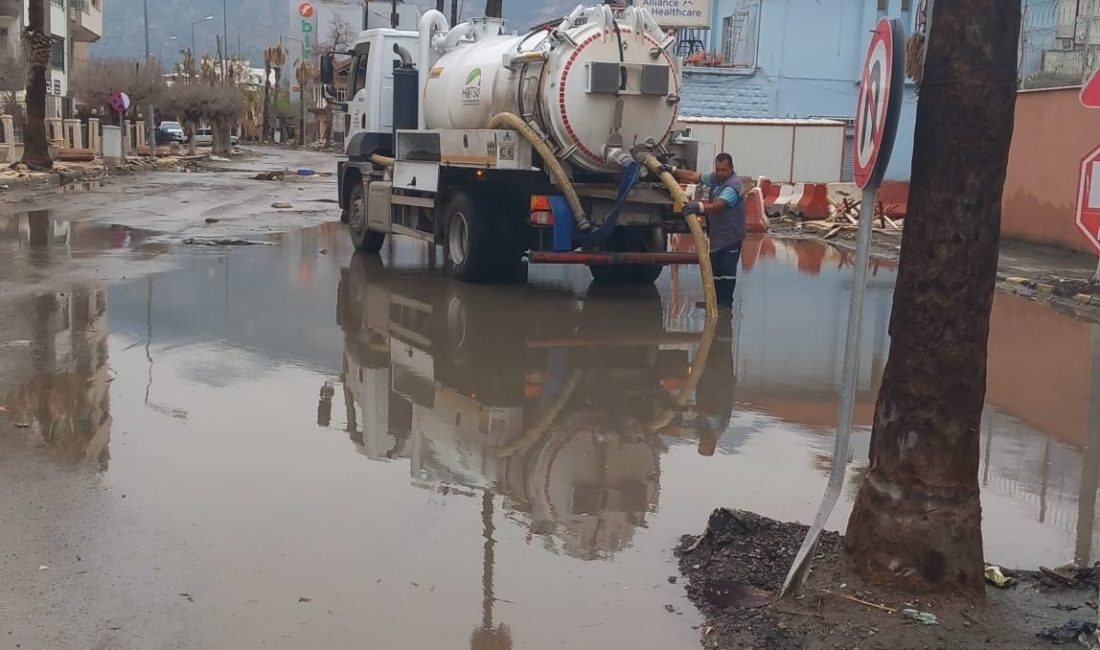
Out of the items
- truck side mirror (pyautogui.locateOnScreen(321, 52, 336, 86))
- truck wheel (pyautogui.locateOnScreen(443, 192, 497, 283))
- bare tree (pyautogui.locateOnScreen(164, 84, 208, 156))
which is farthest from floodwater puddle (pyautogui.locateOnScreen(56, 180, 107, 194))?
bare tree (pyautogui.locateOnScreen(164, 84, 208, 156))

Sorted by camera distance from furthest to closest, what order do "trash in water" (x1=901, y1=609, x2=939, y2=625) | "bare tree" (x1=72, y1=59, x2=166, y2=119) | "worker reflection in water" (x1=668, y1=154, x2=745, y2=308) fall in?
"bare tree" (x1=72, y1=59, x2=166, y2=119) < "worker reflection in water" (x1=668, y1=154, x2=745, y2=308) < "trash in water" (x1=901, y1=609, x2=939, y2=625)

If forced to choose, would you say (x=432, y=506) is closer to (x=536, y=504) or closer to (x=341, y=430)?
(x=536, y=504)

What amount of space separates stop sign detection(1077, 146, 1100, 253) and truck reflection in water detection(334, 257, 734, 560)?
2.45 meters

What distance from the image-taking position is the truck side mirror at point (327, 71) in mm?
17750

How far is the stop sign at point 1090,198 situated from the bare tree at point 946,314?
1.85m

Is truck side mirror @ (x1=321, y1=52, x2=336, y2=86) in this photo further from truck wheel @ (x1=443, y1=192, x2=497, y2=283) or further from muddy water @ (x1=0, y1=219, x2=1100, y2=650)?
muddy water @ (x1=0, y1=219, x2=1100, y2=650)

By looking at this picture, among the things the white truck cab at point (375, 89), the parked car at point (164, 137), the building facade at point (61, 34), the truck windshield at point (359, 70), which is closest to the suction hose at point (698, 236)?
the white truck cab at point (375, 89)

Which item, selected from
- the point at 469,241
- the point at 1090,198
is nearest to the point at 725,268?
the point at 469,241

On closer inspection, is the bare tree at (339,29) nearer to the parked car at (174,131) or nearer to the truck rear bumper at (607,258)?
the parked car at (174,131)

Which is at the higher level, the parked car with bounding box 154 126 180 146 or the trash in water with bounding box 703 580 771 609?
the trash in water with bounding box 703 580 771 609

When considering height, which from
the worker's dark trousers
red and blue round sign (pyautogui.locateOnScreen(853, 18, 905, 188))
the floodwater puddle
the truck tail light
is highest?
red and blue round sign (pyautogui.locateOnScreen(853, 18, 905, 188))

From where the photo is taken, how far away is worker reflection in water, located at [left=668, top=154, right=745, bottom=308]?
12375 millimetres

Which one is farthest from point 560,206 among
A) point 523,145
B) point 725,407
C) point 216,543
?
point 216,543

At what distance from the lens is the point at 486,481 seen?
21.1 feet
